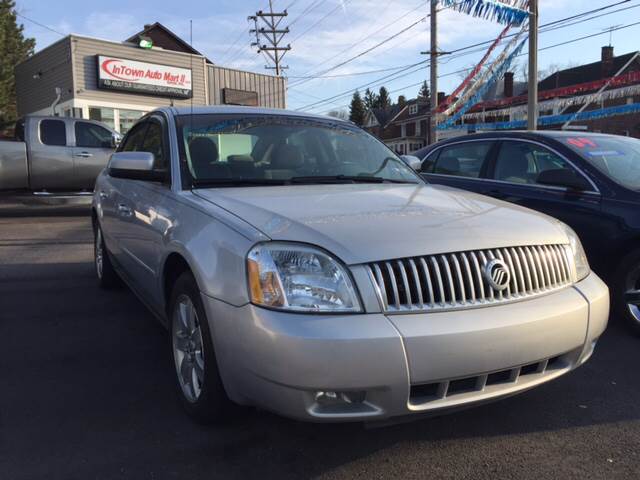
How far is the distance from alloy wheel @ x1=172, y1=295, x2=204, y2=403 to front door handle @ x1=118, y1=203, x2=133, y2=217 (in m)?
1.32

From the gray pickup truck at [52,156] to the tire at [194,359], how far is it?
9.54 meters

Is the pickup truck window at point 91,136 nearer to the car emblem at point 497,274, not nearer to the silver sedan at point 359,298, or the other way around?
the silver sedan at point 359,298

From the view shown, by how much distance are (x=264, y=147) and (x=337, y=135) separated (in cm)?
61

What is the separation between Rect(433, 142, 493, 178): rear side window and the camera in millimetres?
5766

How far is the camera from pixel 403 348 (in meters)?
2.09

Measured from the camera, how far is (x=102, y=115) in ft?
63.4

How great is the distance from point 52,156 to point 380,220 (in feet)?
34.4

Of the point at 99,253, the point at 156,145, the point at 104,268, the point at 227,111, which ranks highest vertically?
the point at 227,111

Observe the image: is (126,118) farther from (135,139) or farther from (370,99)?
(370,99)

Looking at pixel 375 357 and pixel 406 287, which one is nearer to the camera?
pixel 375 357

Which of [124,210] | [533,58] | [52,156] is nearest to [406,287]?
[124,210]

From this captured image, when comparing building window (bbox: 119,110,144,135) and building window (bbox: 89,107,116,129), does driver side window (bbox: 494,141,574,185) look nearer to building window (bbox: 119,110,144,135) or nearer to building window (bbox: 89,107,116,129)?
building window (bbox: 89,107,116,129)

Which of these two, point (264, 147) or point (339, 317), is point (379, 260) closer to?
point (339, 317)

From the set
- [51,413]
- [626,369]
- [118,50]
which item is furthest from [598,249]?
[118,50]
